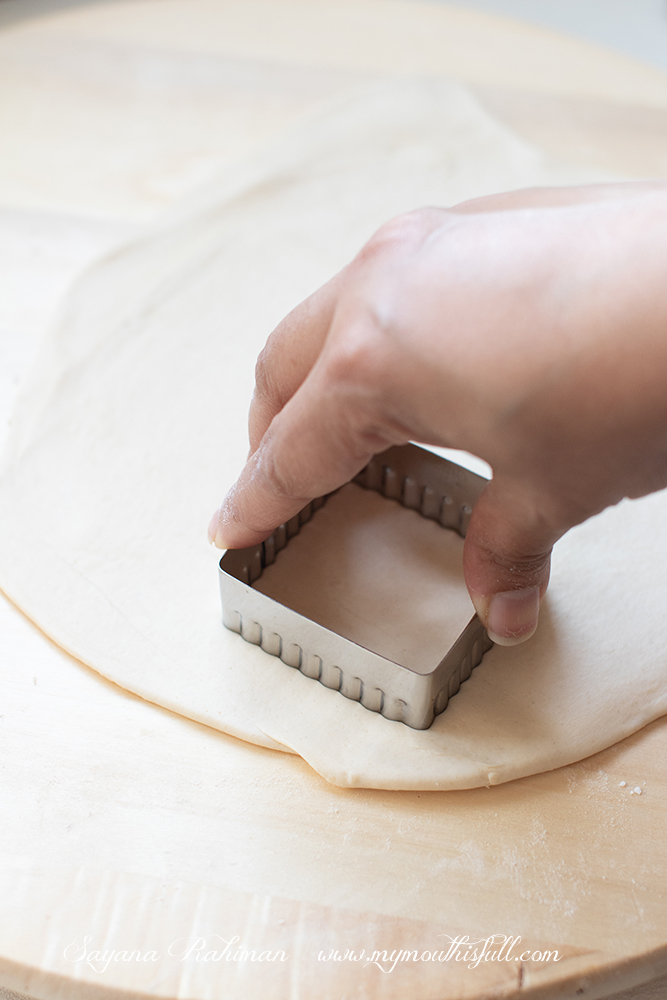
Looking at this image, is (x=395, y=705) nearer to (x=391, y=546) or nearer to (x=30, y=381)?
(x=391, y=546)

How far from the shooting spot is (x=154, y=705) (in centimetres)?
72

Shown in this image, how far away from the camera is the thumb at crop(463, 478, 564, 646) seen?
21.2 inches

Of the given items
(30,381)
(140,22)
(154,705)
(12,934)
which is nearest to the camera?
(12,934)

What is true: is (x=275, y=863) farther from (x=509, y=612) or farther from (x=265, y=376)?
(x=265, y=376)

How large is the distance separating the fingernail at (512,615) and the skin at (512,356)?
4cm

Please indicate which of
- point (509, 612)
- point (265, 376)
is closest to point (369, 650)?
point (509, 612)

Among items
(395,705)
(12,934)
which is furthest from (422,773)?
(12,934)

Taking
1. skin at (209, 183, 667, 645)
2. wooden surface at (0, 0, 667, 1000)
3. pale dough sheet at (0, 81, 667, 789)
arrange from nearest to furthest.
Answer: skin at (209, 183, 667, 645) → wooden surface at (0, 0, 667, 1000) → pale dough sheet at (0, 81, 667, 789)

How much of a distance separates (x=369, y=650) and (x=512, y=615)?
0.11 m

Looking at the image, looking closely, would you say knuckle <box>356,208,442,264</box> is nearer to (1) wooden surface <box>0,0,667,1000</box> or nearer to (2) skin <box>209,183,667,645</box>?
(2) skin <box>209,183,667,645</box>

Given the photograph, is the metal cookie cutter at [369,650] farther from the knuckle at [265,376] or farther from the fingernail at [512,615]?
the knuckle at [265,376]

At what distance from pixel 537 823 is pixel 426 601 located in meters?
0.21

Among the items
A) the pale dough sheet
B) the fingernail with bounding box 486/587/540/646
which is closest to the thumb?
the fingernail with bounding box 486/587/540/646

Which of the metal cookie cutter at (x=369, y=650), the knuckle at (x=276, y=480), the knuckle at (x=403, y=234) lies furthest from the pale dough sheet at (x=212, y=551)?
the knuckle at (x=403, y=234)
